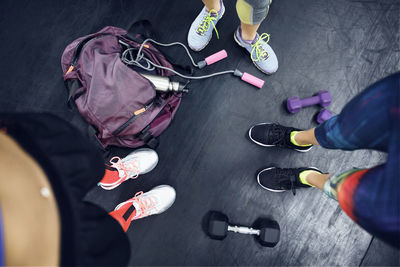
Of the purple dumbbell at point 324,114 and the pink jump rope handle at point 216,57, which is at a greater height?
the pink jump rope handle at point 216,57

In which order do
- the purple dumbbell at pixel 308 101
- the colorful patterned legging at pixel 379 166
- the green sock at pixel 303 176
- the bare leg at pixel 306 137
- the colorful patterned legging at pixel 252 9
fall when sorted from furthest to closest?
the purple dumbbell at pixel 308 101
the green sock at pixel 303 176
the bare leg at pixel 306 137
the colorful patterned legging at pixel 252 9
the colorful patterned legging at pixel 379 166

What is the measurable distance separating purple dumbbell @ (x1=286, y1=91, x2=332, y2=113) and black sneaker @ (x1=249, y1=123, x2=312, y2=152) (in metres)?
0.10

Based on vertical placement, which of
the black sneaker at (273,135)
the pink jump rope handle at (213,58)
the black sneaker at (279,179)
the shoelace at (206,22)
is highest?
the shoelace at (206,22)

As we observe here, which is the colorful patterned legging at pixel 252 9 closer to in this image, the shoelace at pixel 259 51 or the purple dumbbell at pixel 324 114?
the shoelace at pixel 259 51

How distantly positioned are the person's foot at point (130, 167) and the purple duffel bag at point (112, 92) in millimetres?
62

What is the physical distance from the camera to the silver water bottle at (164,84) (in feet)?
3.46

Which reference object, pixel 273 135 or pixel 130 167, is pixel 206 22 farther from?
pixel 130 167

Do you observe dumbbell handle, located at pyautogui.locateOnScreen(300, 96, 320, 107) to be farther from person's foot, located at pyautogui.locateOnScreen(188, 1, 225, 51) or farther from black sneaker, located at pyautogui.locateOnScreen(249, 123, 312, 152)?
person's foot, located at pyautogui.locateOnScreen(188, 1, 225, 51)

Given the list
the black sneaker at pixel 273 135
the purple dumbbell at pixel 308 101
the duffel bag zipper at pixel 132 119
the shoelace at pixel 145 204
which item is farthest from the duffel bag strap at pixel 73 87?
the purple dumbbell at pixel 308 101

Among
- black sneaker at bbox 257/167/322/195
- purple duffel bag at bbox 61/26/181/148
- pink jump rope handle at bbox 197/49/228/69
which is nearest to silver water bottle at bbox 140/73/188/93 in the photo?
purple duffel bag at bbox 61/26/181/148

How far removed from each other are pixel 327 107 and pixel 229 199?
64 cm

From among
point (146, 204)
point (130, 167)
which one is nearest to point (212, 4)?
point (130, 167)

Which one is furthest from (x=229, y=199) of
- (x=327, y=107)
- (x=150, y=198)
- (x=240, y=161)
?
(x=327, y=107)

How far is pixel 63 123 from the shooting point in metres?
0.59
